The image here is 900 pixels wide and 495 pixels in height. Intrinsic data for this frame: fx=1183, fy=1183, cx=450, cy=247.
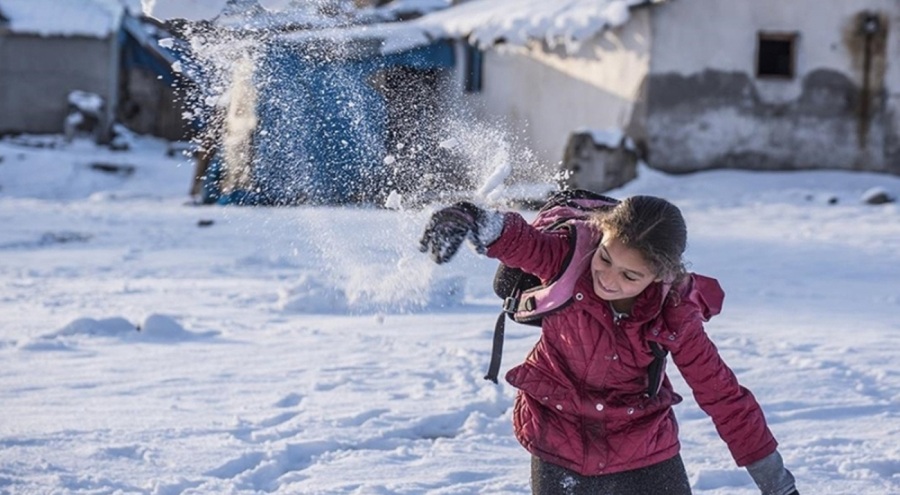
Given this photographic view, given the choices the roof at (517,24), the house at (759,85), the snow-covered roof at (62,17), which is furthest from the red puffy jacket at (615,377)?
the snow-covered roof at (62,17)

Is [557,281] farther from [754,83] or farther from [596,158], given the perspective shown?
[754,83]

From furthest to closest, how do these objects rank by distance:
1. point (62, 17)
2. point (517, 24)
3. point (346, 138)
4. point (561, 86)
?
1. point (62, 17)
2. point (561, 86)
3. point (517, 24)
4. point (346, 138)

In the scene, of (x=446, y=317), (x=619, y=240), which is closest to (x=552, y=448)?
(x=619, y=240)

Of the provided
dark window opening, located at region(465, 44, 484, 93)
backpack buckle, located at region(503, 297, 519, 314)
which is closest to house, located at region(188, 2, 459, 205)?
backpack buckle, located at region(503, 297, 519, 314)

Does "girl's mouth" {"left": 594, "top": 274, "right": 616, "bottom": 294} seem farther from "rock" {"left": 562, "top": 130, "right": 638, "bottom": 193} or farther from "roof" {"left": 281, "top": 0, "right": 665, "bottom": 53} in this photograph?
"rock" {"left": 562, "top": 130, "right": 638, "bottom": 193}

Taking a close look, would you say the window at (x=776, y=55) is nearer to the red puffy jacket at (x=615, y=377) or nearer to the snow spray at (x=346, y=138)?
the snow spray at (x=346, y=138)

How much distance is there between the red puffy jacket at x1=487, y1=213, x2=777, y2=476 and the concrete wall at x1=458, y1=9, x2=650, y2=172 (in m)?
12.7

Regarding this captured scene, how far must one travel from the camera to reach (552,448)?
2.61 meters

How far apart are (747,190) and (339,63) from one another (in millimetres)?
10000

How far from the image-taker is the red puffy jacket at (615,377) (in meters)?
2.49

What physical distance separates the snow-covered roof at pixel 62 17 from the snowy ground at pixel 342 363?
13352mm

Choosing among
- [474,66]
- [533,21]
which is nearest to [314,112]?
[533,21]

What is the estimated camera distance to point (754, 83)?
14.9m

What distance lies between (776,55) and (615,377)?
45.8 ft
